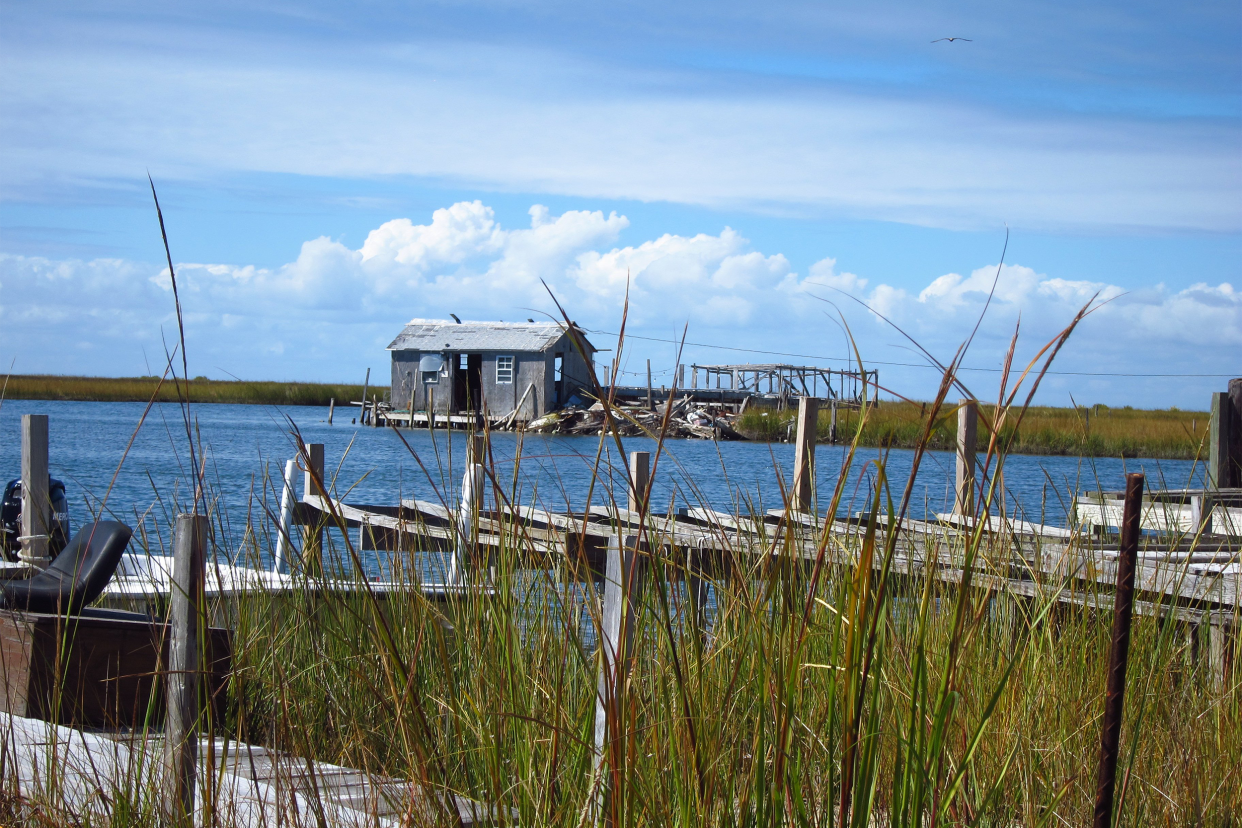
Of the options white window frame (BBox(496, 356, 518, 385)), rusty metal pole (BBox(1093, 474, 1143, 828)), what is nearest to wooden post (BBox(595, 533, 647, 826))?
rusty metal pole (BBox(1093, 474, 1143, 828))

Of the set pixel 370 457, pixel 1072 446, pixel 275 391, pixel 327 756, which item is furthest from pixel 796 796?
pixel 275 391

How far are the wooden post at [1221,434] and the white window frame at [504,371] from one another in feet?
100

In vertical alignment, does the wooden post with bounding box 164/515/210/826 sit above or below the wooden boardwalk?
above

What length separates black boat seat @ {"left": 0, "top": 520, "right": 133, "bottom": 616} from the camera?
4590mm

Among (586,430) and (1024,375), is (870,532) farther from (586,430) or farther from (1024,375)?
(586,430)

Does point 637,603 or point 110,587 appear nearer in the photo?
point 637,603

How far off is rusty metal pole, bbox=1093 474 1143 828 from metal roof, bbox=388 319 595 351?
36.0m

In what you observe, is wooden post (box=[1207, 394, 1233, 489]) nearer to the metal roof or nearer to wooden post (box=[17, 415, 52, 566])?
wooden post (box=[17, 415, 52, 566])

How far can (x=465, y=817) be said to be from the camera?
2383 millimetres

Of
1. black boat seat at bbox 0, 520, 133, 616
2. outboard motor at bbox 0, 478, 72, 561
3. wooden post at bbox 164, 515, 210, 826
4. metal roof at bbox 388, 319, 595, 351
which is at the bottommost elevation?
outboard motor at bbox 0, 478, 72, 561

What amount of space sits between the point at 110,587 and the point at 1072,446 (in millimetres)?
31804

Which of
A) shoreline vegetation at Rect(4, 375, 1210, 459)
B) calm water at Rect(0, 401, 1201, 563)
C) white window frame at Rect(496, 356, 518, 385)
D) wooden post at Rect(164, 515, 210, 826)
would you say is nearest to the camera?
wooden post at Rect(164, 515, 210, 826)

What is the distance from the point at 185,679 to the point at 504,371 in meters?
36.7

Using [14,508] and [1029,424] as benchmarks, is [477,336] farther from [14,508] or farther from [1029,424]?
[14,508]
